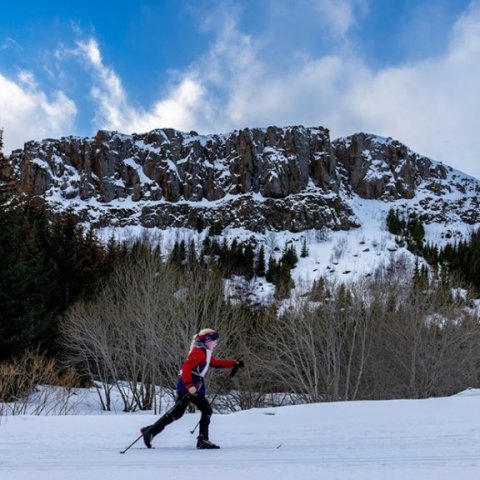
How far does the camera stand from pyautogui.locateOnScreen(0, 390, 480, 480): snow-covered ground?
4.72m

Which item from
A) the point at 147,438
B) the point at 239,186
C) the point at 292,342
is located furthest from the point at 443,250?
the point at 147,438

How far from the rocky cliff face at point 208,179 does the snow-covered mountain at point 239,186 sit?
35cm

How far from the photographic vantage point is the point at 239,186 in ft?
506

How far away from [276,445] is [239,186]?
150 meters

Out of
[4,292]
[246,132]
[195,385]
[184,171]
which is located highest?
[246,132]

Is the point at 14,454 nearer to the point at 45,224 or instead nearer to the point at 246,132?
the point at 45,224

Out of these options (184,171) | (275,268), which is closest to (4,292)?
(275,268)

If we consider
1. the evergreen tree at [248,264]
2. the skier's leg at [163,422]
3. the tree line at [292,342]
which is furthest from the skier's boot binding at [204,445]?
the evergreen tree at [248,264]

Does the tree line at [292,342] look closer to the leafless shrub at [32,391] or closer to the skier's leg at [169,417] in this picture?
the leafless shrub at [32,391]

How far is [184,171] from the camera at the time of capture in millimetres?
160625

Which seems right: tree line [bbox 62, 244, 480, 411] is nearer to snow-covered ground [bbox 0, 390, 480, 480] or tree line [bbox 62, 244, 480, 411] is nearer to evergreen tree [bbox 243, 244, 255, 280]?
snow-covered ground [bbox 0, 390, 480, 480]

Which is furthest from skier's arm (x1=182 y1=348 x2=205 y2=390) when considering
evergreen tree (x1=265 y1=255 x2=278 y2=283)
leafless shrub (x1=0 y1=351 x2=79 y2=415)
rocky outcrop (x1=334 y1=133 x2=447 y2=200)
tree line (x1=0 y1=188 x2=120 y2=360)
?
rocky outcrop (x1=334 y1=133 x2=447 y2=200)

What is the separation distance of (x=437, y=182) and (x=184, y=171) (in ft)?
336

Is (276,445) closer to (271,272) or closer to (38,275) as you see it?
(38,275)
